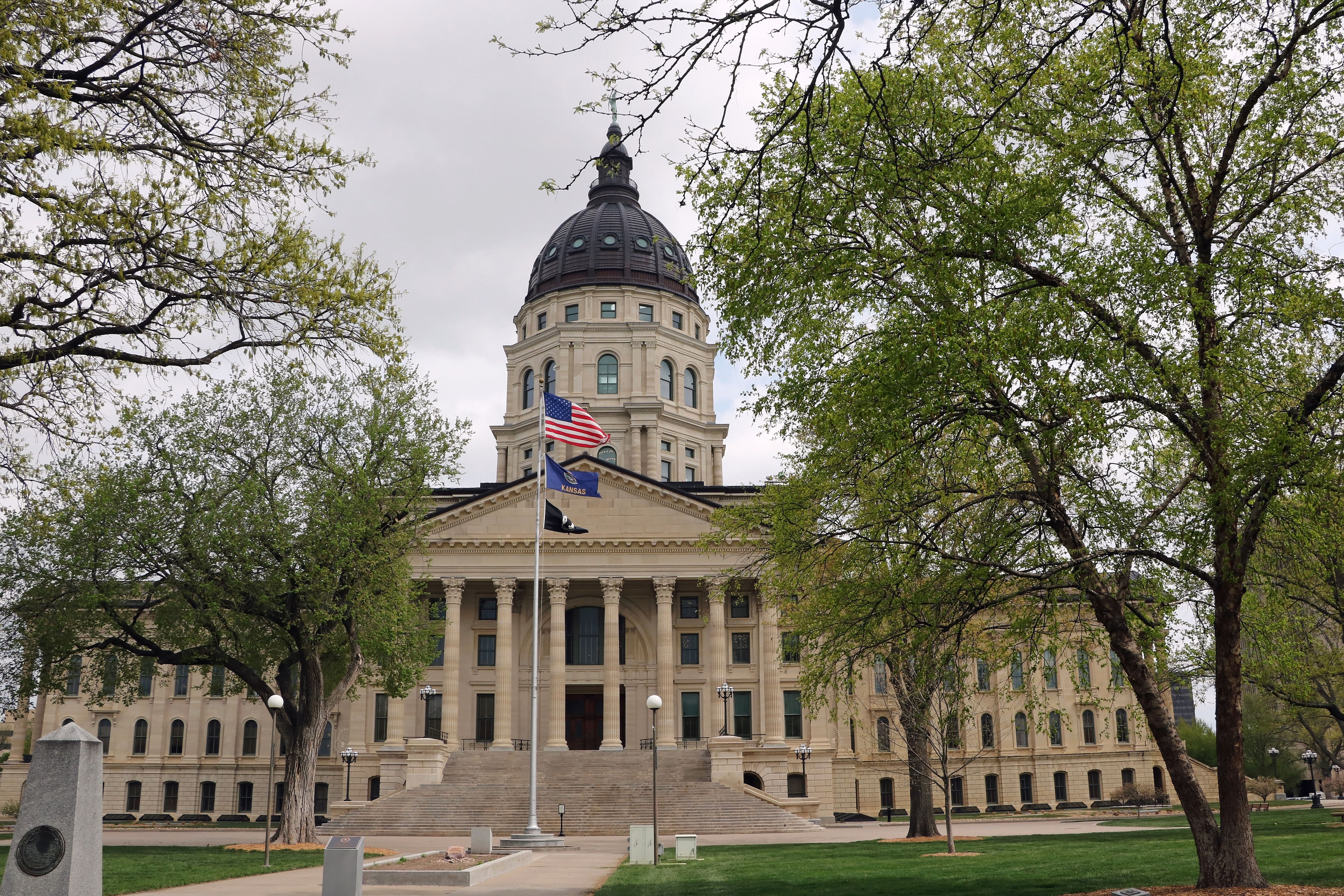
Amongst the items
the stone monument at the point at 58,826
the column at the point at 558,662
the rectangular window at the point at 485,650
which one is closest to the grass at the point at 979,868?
the stone monument at the point at 58,826

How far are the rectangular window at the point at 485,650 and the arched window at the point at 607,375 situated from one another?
20122 millimetres

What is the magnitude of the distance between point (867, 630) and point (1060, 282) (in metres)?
5.79

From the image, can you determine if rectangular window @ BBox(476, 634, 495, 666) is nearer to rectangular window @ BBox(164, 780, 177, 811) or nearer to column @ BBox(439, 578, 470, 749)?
column @ BBox(439, 578, 470, 749)

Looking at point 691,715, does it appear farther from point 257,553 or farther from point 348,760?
point 257,553

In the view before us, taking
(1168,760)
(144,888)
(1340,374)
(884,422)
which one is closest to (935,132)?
(884,422)

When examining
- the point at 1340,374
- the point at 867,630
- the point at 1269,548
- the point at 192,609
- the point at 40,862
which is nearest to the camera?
the point at 40,862

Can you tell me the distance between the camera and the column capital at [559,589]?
192 ft

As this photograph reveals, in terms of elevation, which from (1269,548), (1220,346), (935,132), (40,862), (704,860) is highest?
(935,132)

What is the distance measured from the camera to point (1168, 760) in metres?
15.5

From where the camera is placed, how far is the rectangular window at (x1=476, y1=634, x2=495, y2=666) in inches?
2446

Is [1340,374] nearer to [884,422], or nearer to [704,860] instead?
[884,422]

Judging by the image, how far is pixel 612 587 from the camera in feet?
194

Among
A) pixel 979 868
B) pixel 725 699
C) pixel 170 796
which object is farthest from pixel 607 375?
pixel 979 868

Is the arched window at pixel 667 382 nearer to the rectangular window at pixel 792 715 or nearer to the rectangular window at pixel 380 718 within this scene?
the rectangular window at pixel 792 715
